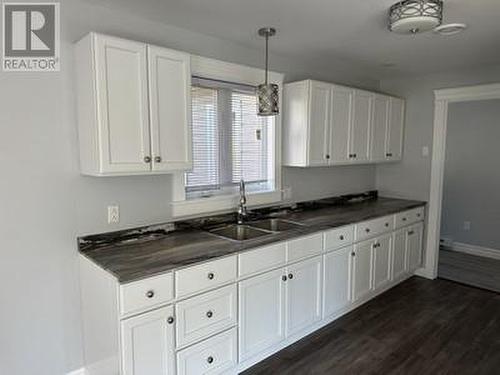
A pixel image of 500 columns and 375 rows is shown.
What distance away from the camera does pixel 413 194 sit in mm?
4191

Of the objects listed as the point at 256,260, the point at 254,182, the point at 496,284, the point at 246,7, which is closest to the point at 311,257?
the point at 256,260

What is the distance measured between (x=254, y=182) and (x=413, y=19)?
1.73 meters

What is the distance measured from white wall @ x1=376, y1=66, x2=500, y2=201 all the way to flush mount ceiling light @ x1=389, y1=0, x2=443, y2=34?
2.11m

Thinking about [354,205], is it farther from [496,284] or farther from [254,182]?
[496,284]

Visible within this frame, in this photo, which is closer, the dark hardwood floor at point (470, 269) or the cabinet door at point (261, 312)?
the cabinet door at point (261, 312)

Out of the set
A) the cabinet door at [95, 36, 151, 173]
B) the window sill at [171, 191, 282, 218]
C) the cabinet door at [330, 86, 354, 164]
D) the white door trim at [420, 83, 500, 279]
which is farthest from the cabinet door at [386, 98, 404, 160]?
the cabinet door at [95, 36, 151, 173]

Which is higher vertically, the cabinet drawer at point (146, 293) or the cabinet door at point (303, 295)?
the cabinet drawer at point (146, 293)

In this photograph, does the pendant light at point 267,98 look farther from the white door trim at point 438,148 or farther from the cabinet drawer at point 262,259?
the white door trim at point 438,148

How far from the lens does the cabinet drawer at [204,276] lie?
1.91 metres

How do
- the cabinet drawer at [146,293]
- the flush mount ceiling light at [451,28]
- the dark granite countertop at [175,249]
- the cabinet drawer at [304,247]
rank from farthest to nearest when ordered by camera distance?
the cabinet drawer at [304,247] → the flush mount ceiling light at [451,28] → the dark granite countertop at [175,249] → the cabinet drawer at [146,293]

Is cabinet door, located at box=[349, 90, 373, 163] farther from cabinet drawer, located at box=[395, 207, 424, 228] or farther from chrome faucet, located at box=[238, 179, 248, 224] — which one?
chrome faucet, located at box=[238, 179, 248, 224]

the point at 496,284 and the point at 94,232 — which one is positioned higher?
the point at 94,232

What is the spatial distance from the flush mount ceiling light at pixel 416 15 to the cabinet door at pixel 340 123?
120 cm

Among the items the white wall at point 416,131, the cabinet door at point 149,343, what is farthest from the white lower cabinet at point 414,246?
the cabinet door at point 149,343
